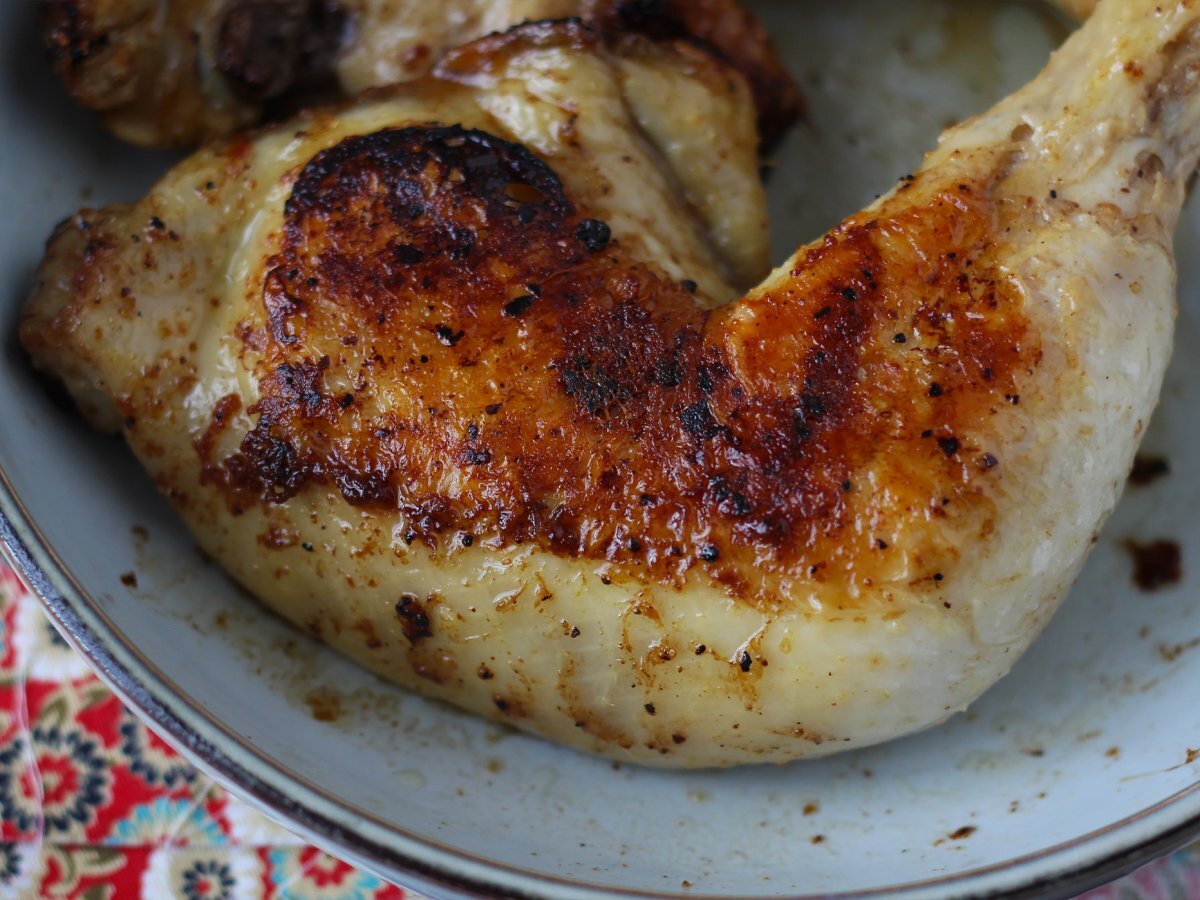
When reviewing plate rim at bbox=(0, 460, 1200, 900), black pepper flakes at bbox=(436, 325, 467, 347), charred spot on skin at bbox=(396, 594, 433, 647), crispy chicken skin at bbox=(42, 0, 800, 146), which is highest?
crispy chicken skin at bbox=(42, 0, 800, 146)

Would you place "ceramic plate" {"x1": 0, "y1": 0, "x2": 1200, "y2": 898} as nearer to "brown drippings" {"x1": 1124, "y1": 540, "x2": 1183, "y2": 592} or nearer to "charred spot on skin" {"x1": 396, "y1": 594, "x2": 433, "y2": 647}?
"brown drippings" {"x1": 1124, "y1": 540, "x2": 1183, "y2": 592}

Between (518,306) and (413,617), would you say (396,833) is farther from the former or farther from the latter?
(518,306)

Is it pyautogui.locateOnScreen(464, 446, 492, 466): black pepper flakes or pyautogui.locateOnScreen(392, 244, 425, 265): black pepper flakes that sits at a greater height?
pyautogui.locateOnScreen(392, 244, 425, 265): black pepper flakes

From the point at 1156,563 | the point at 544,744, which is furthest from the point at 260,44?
the point at 1156,563

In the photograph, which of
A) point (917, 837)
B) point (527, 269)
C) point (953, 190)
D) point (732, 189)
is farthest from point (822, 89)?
point (917, 837)

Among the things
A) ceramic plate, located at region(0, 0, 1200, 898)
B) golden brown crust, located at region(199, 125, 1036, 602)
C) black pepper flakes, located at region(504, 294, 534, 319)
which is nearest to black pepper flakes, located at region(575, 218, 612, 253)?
golden brown crust, located at region(199, 125, 1036, 602)

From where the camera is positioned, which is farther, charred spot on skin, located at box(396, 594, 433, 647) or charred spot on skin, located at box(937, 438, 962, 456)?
charred spot on skin, located at box(396, 594, 433, 647)

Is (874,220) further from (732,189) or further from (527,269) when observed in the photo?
(527,269)
